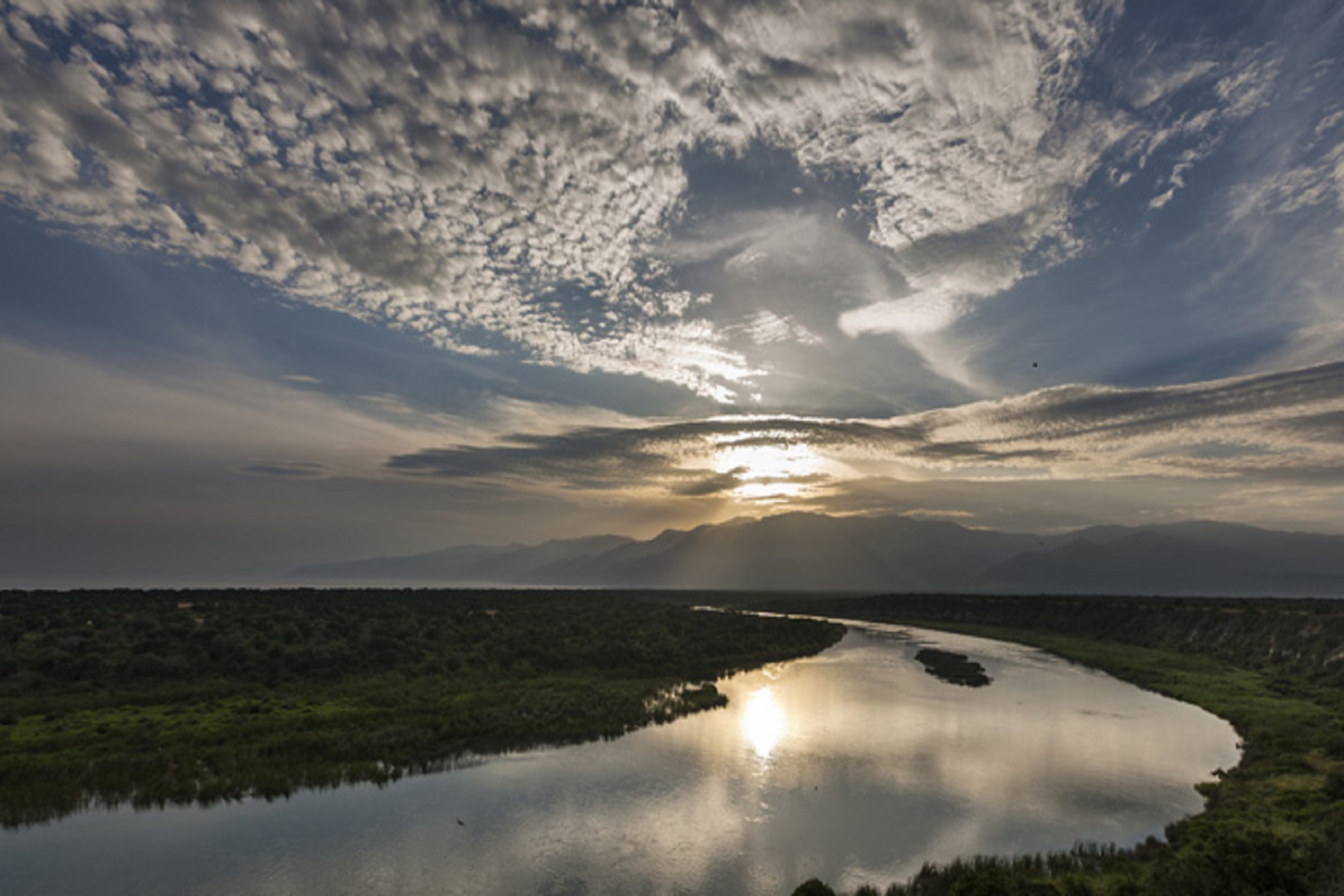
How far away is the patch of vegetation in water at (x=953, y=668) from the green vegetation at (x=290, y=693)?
14.8 metres

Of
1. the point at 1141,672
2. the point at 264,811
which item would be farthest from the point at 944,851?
the point at 1141,672

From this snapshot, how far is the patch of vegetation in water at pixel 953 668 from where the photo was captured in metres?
55.9

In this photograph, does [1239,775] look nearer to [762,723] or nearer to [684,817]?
[762,723]

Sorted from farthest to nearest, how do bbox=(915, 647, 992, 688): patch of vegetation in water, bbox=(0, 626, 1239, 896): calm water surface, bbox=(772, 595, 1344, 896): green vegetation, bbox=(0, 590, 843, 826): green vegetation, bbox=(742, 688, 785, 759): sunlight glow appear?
bbox=(915, 647, 992, 688): patch of vegetation in water
bbox=(742, 688, 785, 759): sunlight glow
bbox=(0, 590, 843, 826): green vegetation
bbox=(0, 626, 1239, 896): calm water surface
bbox=(772, 595, 1344, 896): green vegetation

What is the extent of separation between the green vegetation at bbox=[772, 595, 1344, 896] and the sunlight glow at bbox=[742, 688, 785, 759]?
14893mm

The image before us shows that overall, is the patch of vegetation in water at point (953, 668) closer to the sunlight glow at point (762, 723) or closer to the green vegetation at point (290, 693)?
the green vegetation at point (290, 693)

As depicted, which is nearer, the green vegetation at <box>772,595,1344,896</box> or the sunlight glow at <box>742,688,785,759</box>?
the green vegetation at <box>772,595,1344,896</box>

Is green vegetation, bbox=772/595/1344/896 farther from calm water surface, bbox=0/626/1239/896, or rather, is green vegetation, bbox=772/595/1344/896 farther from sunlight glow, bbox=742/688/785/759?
sunlight glow, bbox=742/688/785/759

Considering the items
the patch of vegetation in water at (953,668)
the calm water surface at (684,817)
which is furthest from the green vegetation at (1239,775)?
the patch of vegetation in water at (953,668)

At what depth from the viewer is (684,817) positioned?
23.0m

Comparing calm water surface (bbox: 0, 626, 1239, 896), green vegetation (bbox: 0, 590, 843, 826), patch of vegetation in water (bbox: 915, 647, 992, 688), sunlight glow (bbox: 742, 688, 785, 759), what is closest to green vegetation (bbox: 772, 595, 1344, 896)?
calm water surface (bbox: 0, 626, 1239, 896)

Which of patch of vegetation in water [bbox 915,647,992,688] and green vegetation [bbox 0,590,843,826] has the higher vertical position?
green vegetation [bbox 0,590,843,826]

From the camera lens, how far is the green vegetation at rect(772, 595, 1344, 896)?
16422mm

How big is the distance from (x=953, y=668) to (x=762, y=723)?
34222 mm
